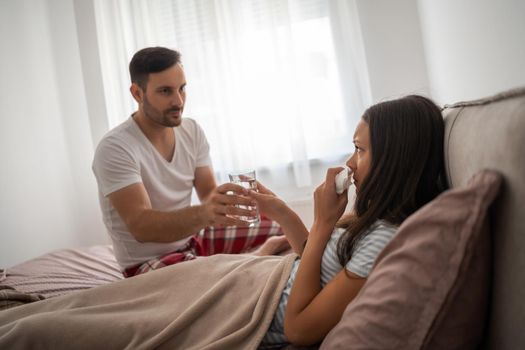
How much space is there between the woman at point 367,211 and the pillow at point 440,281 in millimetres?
250

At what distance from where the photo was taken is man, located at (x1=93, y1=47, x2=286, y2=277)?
200 centimetres

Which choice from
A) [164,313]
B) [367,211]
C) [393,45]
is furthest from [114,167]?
[393,45]

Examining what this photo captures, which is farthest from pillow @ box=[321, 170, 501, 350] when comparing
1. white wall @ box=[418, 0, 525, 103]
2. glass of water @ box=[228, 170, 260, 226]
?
glass of water @ box=[228, 170, 260, 226]

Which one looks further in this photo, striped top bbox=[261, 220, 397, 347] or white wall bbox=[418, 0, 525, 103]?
white wall bbox=[418, 0, 525, 103]

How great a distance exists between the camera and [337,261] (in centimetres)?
112

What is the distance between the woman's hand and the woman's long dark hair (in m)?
0.07

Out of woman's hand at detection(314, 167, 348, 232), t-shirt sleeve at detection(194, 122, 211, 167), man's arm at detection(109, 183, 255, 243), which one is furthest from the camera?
t-shirt sleeve at detection(194, 122, 211, 167)

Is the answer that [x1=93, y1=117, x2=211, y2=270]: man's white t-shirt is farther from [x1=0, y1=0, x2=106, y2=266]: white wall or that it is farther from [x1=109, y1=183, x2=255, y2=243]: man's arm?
[x1=0, y1=0, x2=106, y2=266]: white wall

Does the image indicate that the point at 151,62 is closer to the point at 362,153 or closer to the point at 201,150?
the point at 201,150

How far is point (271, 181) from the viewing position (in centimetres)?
340

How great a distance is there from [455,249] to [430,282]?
6cm

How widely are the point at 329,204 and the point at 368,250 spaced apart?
0.73ft

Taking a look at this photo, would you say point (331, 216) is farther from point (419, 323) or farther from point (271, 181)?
point (271, 181)

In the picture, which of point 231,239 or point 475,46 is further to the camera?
point 231,239
